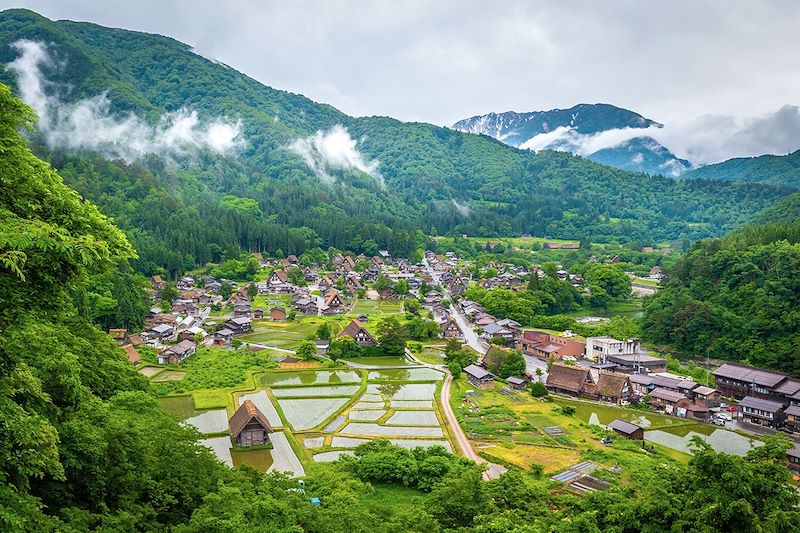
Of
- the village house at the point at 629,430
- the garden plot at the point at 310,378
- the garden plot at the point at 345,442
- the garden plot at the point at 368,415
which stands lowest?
the garden plot at the point at 345,442

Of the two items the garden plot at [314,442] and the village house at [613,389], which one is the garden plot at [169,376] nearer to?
the garden plot at [314,442]

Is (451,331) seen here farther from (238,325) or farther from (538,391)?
(238,325)

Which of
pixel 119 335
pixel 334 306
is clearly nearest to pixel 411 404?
pixel 119 335

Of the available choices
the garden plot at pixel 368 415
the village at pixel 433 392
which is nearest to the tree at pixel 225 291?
the village at pixel 433 392

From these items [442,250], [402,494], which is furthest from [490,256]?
[402,494]

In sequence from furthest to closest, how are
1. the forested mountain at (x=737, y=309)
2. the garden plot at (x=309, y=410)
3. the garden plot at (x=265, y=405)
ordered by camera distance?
1. the forested mountain at (x=737, y=309)
2. the garden plot at (x=265, y=405)
3. the garden plot at (x=309, y=410)

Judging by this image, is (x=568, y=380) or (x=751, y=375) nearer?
(x=751, y=375)
